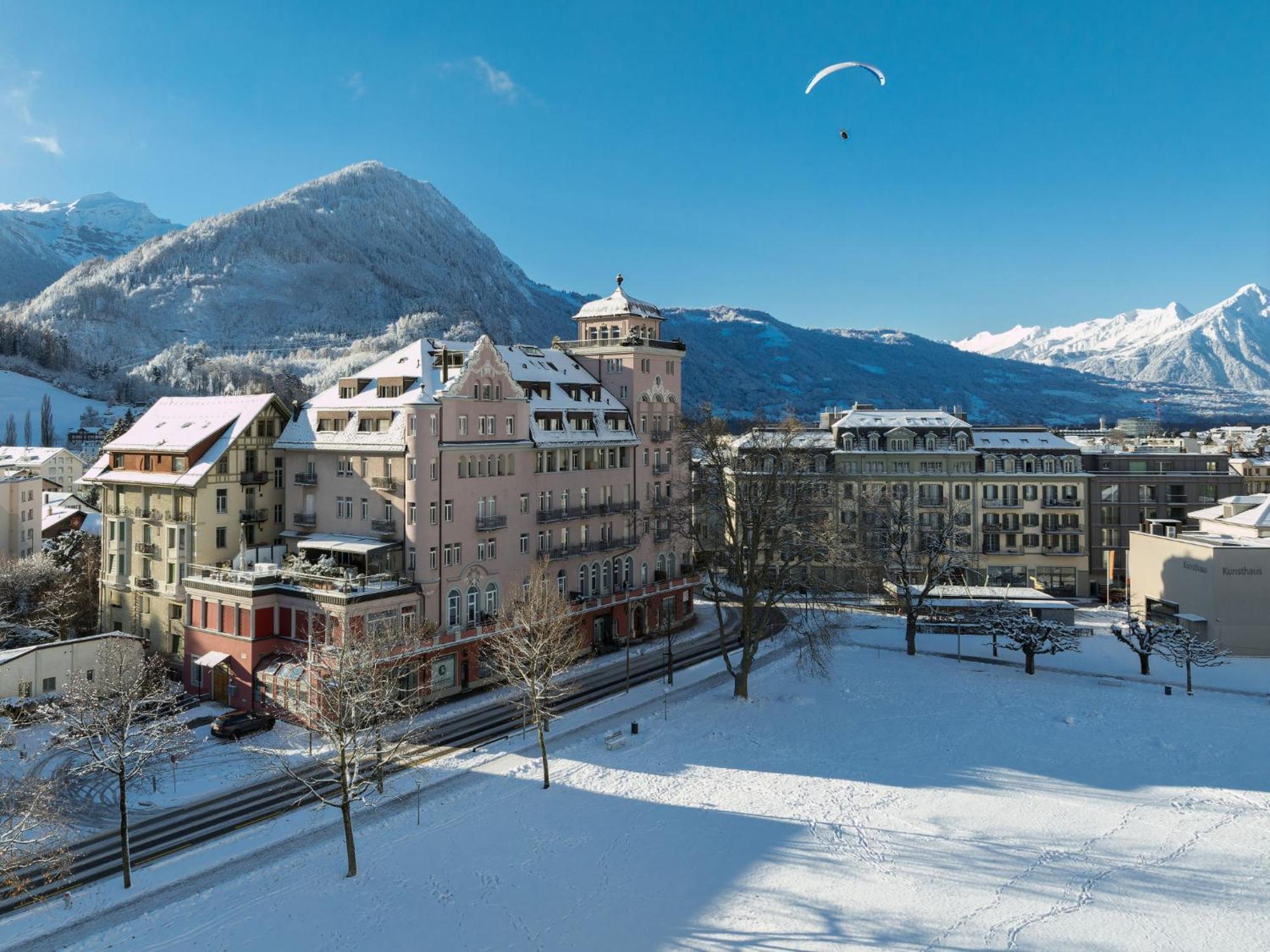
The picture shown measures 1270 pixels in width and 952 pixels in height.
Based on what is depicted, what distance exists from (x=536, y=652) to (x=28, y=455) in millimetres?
138119

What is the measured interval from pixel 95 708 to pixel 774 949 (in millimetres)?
29605

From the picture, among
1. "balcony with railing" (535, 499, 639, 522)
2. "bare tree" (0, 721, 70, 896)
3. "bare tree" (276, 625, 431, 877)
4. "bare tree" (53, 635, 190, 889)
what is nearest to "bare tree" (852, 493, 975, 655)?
"balcony with railing" (535, 499, 639, 522)

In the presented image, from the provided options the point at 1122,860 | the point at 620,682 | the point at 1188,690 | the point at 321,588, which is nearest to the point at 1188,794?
the point at 1122,860

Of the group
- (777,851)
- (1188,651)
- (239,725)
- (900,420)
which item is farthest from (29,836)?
(900,420)

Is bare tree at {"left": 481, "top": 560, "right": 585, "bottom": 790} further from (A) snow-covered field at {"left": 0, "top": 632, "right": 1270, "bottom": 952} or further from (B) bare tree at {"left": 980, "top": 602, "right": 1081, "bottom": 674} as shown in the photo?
(B) bare tree at {"left": 980, "top": 602, "right": 1081, "bottom": 674}

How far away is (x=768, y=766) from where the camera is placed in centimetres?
4619

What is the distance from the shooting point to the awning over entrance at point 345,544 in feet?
188

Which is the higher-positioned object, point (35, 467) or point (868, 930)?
point (35, 467)

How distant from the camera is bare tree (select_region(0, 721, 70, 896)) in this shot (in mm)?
26594

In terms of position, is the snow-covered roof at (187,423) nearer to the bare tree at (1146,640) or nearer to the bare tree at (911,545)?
the bare tree at (911,545)

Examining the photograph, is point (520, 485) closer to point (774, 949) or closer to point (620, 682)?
point (620, 682)

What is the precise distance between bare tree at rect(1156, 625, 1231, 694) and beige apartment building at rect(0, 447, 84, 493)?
147935mm

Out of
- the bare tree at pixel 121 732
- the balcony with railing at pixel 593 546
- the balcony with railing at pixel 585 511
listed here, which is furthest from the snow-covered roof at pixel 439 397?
the bare tree at pixel 121 732

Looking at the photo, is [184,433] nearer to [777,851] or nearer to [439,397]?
[439,397]
